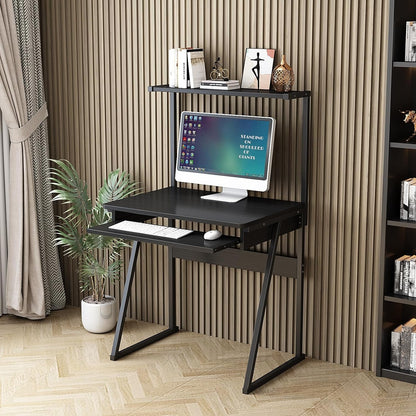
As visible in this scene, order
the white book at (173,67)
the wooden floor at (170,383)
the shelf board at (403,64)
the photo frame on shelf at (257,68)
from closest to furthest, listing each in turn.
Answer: the shelf board at (403,64) < the wooden floor at (170,383) < the photo frame on shelf at (257,68) < the white book at (173,67)

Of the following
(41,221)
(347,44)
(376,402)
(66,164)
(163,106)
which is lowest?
(376,402)

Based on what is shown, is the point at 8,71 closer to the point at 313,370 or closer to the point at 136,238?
the point at 136,238

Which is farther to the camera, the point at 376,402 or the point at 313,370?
the point at 313,370

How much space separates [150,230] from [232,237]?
1.26 ft

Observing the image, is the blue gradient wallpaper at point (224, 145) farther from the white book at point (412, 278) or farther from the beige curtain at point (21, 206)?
the beige curtain at point (21, 206)

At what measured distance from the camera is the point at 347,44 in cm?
382

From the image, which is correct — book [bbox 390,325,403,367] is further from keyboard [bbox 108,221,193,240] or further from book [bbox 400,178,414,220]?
keyboard [bbox 108,221,193,240]

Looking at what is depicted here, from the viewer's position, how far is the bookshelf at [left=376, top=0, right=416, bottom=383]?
3.63m

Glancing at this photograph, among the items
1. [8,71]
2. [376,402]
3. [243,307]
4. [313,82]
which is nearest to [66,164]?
[8,71]

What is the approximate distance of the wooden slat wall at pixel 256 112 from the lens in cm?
386

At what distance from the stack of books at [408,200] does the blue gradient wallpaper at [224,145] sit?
2.11ft

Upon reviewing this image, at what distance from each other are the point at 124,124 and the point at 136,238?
1014 millimetres

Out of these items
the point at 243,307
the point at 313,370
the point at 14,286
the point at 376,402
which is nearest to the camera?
the point at 376,402

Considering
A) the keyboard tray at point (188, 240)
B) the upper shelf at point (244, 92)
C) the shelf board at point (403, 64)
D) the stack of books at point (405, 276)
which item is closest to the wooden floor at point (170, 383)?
the stack of books at point (405, 276)
